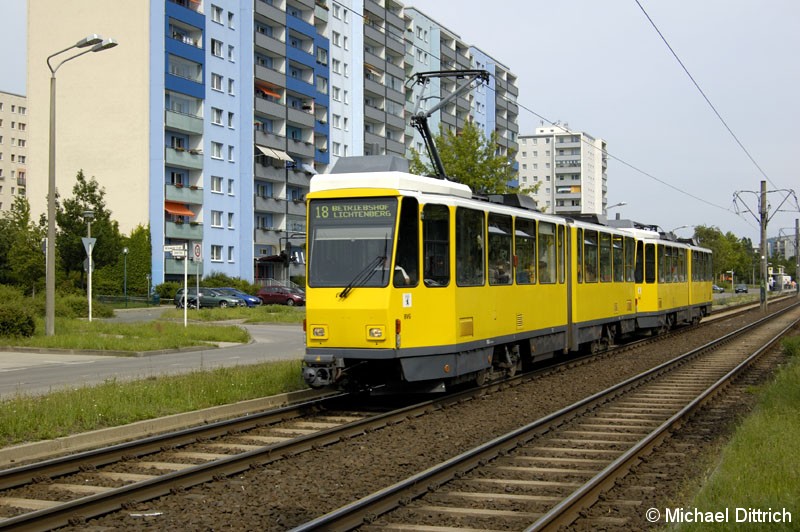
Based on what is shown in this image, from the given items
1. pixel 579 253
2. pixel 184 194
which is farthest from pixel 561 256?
pixel 184 194

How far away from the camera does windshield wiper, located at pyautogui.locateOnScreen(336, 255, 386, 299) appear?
1245 cm

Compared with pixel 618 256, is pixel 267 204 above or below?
above

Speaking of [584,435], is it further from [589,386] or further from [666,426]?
[589,386]

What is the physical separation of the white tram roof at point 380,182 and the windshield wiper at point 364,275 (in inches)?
39.1

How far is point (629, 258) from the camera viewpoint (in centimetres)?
2478

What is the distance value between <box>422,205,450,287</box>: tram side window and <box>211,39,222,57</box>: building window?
181 ft

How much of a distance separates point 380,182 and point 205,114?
53.0m

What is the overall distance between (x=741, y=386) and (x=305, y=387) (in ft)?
24.0

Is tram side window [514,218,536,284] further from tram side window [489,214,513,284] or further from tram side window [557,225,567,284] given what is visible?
tram side window [557,225,567,284]

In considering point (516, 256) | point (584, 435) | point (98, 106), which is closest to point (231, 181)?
point (98, 106)

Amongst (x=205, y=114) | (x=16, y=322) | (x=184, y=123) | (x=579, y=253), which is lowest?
(x=16, y=322)

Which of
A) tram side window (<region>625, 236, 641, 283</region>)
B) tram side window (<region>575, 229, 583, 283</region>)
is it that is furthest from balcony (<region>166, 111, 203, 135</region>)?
tram side window (<region>575, 229, 583, 283</region>)

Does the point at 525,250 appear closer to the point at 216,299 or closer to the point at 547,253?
the point at 547,253

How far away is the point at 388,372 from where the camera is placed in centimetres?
1281
